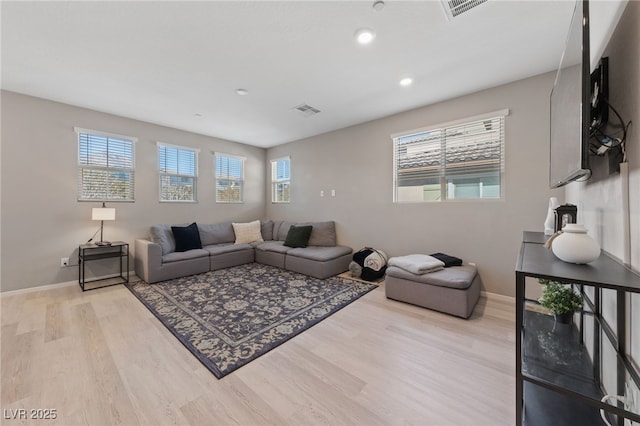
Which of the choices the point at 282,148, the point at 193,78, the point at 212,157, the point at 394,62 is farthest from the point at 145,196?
the point at 394,62

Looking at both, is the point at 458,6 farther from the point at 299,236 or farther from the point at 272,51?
the point at 299,236

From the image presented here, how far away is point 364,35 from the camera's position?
6.70 feet

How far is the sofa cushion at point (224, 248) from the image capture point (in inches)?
165

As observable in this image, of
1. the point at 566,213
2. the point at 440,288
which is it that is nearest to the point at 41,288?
the point at 440,288

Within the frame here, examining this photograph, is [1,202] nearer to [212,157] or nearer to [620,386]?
[212,157]

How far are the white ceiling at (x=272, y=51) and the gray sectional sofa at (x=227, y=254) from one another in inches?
84.4

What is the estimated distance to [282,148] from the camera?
569cm

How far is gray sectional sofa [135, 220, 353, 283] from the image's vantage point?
3623 millimetres

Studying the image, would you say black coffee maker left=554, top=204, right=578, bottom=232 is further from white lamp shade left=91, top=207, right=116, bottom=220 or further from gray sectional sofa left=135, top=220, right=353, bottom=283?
white lamp shade left=91, top=207, right=116, bottom=220

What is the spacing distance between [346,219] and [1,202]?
4.79 metres

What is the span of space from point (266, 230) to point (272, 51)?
3792 mm

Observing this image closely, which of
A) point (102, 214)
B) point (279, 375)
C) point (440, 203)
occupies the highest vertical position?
point (440, 203)

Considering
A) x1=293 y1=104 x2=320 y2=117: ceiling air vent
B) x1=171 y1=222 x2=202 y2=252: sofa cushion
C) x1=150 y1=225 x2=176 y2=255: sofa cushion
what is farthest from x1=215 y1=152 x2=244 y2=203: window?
x1=293 y1=104 x2=320 y2=117: ceiling air vent

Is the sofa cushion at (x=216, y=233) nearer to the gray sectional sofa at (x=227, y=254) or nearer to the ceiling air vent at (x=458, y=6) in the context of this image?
the gray sectional sofa at (x=227, y=254)
